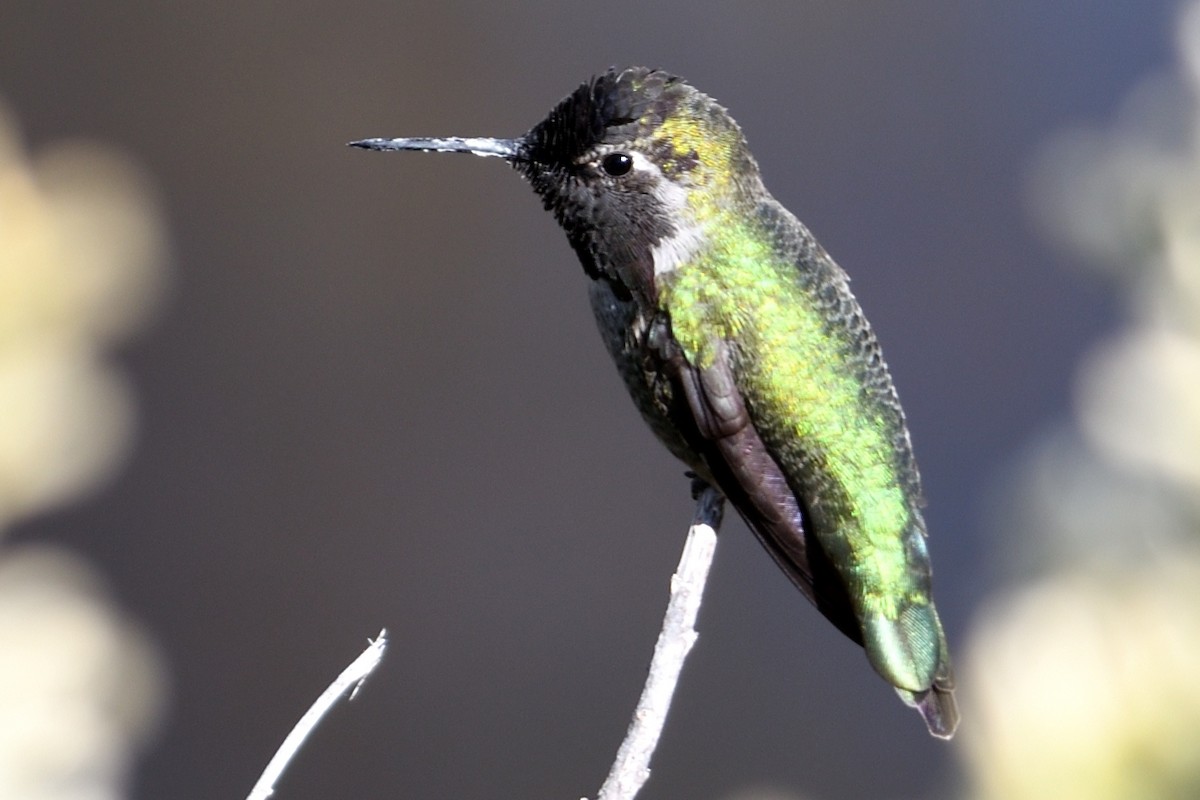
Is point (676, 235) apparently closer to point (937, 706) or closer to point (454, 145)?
point (454, 145)

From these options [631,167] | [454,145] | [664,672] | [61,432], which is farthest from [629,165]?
[61,432]

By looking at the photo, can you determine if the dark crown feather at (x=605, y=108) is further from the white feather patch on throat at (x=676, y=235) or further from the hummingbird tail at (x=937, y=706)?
the hummingbird tail at (x=937, y=706)

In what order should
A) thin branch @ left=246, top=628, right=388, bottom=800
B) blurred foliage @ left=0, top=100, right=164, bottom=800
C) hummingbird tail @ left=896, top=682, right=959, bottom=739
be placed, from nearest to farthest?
thin branch @ left=246, top=628, right=388, bottom=800, hummingbird tail @ left=896, top=682, right=959, bottom=739, blurred foliage @ left=0, top=100, right=164, bottom=800

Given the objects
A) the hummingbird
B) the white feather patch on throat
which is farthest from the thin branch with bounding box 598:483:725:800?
the white feather patch on throat

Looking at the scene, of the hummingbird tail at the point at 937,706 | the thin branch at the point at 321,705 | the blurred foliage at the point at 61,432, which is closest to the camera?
the thin branch at the point at 321,705

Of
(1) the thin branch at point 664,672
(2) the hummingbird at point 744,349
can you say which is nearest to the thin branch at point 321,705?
(1) the thin branch at point 664,672

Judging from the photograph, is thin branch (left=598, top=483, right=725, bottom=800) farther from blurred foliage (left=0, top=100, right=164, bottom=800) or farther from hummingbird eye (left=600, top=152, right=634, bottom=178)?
blurred foliage (left=0, top=100, right=164, bottom=800)
